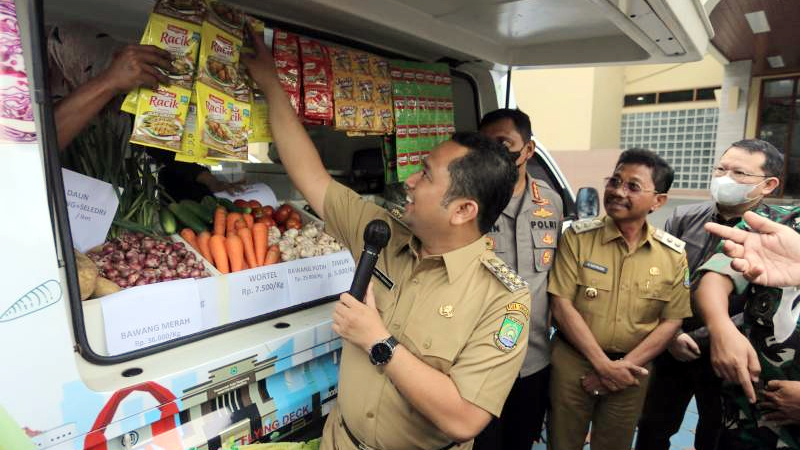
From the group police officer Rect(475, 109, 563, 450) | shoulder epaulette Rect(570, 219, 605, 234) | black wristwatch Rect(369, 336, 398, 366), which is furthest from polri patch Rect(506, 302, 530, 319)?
shoulder epaulette Rect(570, 219, 605, 234)

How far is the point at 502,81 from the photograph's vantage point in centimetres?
329

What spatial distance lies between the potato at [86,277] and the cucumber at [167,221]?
0.54 meters

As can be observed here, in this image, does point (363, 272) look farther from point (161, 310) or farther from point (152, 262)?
point (152, 262)

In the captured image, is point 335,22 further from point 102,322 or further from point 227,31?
point 102,322

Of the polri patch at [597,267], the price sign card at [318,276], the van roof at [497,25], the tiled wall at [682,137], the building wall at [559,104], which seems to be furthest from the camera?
the tiled wall at [682,137]

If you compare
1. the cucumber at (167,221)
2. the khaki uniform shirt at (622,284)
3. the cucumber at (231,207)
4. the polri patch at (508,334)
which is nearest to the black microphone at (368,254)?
the polri patch at (508,334)

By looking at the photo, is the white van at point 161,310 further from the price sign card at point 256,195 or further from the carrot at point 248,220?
the price sign card at point 256,195

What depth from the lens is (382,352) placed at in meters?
1.30

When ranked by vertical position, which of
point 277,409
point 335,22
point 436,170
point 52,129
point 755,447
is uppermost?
point 335,22

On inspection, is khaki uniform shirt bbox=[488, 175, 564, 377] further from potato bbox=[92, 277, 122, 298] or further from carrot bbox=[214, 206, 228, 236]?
potato bbox=[92, 277, 122, 298]

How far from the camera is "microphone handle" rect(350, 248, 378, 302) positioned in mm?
1367

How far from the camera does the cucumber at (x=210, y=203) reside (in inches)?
88.4

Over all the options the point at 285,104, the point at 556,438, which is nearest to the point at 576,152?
the point at 556,438

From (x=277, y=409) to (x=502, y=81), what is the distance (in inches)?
102
